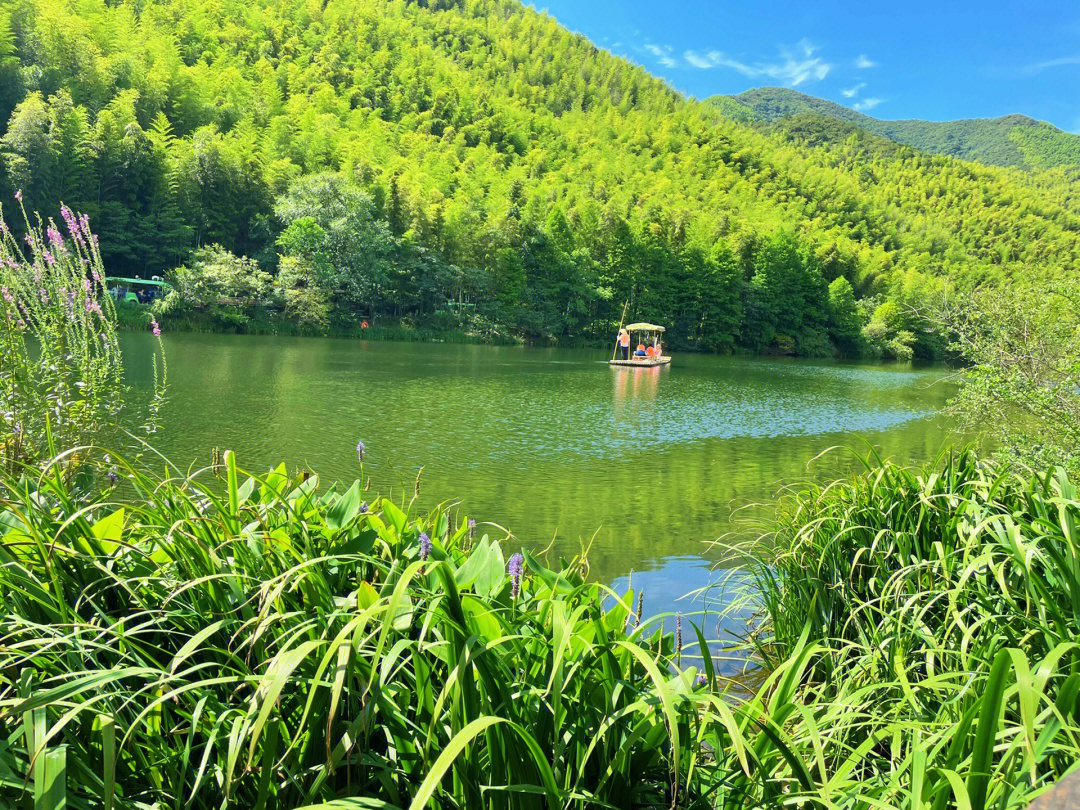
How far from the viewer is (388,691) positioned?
126 cm

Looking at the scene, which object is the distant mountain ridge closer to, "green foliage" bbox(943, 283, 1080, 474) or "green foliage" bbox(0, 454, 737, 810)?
"green foliage" bbox(943, 283, 1080, 474)

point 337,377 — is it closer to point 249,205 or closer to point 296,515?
point 296,515

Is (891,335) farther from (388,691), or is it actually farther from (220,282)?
(388,691)

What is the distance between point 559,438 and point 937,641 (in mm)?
9402

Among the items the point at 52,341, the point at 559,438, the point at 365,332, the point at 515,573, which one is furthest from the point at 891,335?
the point at 515,573

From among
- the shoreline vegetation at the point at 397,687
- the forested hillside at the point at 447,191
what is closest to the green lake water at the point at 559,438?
the shoreline vegetation at the point at 397,687

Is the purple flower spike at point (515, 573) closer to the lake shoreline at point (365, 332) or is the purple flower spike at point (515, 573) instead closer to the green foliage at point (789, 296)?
the lake shoreline at point (365, 332)

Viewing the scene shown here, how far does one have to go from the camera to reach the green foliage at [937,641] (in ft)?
3.64

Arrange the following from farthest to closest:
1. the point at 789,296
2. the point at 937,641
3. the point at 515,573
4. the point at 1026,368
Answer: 1. the point at 789,296
2. the point at 1026,368
3. the point at 937,641
4. the point at 515,573

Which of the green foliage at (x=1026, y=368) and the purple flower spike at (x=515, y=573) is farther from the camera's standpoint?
the green foliage at (x=1026, y=368)

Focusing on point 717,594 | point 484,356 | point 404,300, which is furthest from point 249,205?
point 717,594

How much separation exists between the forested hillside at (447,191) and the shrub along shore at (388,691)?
33.0 feet

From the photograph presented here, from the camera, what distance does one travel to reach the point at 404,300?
4331cm

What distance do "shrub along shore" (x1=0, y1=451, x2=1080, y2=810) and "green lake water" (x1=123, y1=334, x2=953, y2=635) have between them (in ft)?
7.81
